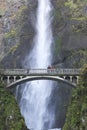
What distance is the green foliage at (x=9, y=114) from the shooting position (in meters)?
78.2

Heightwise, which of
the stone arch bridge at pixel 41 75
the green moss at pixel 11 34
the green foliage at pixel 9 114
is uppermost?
the green moss at pixel 11 34

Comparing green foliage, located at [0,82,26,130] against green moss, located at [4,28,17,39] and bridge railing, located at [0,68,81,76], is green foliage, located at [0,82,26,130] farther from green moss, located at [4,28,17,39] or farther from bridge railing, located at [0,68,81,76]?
green moss, located at [4,28,17,39]

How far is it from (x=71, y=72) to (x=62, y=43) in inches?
789

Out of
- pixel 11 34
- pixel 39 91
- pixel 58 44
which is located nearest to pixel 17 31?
pixel 11 34

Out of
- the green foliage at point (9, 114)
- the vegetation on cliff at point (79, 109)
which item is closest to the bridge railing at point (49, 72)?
the green foliage at point (9, 114)

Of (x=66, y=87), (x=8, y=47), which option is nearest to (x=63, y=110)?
(x=66, y=87)

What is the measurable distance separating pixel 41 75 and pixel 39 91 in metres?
11.2

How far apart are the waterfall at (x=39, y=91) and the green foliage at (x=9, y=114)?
8620 mm

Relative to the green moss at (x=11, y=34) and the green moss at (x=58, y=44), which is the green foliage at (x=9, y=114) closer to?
the green moss at (x=58, y=44)

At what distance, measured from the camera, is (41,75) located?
268ft

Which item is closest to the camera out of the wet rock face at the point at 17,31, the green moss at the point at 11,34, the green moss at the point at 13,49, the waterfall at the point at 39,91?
the waterfall at the point at 39,91

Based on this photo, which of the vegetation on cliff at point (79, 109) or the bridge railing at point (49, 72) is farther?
the bridge railing at point (49, 72)

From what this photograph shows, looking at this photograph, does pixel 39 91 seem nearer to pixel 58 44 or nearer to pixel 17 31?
pixel 58 44

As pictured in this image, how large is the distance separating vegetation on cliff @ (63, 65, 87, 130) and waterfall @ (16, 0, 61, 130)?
11134mm
